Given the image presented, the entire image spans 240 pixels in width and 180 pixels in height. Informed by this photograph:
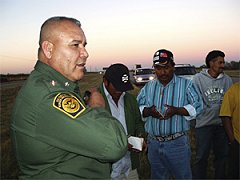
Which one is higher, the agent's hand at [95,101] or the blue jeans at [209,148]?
the agent's hand at [95,101]

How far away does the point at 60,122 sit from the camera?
124 centimetres

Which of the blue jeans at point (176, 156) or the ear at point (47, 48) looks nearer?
the ear at point (47, 48)

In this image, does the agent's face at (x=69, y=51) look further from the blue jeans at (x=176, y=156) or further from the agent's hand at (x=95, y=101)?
the blue jeans at (x=176, y=156)

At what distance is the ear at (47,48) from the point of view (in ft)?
4.79

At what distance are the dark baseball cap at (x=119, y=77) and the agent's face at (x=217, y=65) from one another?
2.18m

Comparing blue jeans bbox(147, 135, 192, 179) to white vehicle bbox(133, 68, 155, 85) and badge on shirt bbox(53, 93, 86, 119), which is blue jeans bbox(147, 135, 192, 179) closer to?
badge on shirt bbox(53, 93, 86, 119)

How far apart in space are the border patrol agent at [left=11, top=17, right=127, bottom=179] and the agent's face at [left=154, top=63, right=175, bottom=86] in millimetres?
1954

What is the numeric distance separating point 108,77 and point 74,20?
1444mm

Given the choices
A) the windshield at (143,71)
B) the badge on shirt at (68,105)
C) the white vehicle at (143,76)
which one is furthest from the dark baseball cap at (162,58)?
the windshield at (143,71)

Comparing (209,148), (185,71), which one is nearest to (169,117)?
(209,148)

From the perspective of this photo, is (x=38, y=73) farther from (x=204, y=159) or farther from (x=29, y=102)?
(x=204, y=159)

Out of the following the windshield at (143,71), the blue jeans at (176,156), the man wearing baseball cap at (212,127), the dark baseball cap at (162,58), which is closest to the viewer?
the blue jeans at (176,156)

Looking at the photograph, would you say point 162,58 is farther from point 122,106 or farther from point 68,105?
point 68,105

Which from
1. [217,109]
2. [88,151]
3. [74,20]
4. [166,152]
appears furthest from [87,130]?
[217,109]
